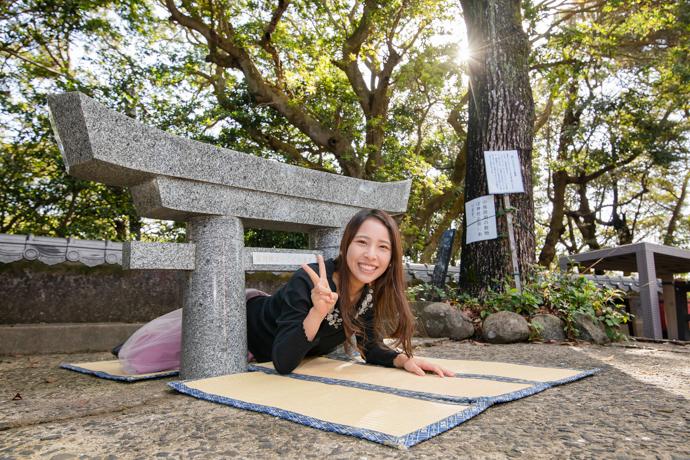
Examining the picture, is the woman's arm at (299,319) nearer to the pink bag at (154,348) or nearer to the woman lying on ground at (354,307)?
the woman lying on ground at (354,307)

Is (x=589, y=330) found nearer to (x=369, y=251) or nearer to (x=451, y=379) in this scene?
(x=451, y=379)

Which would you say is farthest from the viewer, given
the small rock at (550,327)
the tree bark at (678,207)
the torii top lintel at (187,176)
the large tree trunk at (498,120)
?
the tree bark at (678,207)

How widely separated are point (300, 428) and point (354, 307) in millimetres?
1033

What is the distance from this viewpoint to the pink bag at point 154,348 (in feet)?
8.69

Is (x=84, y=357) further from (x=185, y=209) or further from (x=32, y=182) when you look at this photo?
(x=32, y=182)

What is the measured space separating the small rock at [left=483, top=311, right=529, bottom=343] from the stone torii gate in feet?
6.66

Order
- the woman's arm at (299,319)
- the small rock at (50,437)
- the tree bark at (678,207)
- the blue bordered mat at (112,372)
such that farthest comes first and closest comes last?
the tree bark at (678,207), the blue bordered mat at (112,372), the woman's arm at (299,319), the small rock at (50,437)

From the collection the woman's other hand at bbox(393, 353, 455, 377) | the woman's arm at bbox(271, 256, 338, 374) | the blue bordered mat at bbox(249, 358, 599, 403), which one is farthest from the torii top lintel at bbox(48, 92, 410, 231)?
the woman's other hand at bbox(393, 353, 455, 377)

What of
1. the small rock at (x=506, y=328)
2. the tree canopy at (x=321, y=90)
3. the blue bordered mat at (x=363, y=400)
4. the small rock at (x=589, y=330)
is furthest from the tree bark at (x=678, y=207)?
the blue bordered mat at (x=363, y=400)

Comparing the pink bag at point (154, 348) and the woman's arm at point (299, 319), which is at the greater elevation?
the woman's arm at point (299, 319)

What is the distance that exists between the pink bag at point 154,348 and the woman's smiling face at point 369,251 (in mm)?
1205

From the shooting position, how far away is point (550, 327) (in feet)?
13.4

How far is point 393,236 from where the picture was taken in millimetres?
2312

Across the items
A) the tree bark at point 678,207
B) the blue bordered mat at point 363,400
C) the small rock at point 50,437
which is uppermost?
the tree bark at point 678,207
